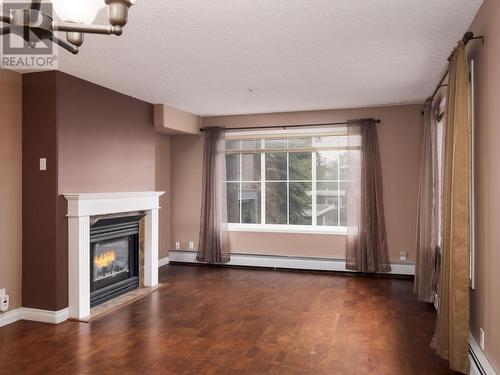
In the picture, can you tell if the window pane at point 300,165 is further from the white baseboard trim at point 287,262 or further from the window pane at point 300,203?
the white baseboard trim at point 287,262

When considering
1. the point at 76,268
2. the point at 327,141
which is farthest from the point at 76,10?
the point at 327,141

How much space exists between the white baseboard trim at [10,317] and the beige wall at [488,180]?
4072 millimetres

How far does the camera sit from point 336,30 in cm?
304

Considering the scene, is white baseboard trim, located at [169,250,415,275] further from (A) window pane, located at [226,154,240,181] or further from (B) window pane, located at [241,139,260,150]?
(B) window pane, located at [241,139,260,150]

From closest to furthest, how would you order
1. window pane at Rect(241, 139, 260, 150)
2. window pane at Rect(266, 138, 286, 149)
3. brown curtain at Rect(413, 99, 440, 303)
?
brown curtain at Rect(413, 99, 440, 303), window pane at Rect(266, 138, 286, 149), window pane at Rect(241, 139, 260, 150)

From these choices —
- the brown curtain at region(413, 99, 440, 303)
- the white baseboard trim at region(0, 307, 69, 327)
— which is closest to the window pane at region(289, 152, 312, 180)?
the brown curtain at region(413, 99, 440, 303)

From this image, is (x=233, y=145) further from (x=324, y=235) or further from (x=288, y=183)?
(x=324, y=235)

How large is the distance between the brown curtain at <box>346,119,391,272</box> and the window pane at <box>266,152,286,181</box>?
1101 mm

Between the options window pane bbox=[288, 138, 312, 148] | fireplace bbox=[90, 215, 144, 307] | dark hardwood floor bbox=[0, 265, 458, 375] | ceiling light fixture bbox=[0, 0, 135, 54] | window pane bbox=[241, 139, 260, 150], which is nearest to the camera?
ceiling light fixture bbox=[0, 0, 135, 54]

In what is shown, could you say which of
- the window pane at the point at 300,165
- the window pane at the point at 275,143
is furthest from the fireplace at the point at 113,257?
the window pane at the point at 300,165

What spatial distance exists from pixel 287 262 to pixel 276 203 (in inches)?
37.9

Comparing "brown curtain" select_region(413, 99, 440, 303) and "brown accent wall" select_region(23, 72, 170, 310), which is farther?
"brown curtain" select_region(413, 99, 440, 303)

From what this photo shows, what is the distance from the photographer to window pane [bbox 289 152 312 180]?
6.42 meters

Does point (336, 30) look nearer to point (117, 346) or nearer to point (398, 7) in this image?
point (398, 7)
